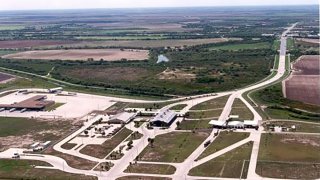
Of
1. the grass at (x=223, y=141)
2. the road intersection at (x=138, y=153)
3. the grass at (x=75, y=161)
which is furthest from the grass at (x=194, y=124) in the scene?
the grass at (x=75, y=161)

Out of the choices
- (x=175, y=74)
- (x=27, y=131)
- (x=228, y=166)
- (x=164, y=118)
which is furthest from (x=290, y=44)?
(x=228, y=166)

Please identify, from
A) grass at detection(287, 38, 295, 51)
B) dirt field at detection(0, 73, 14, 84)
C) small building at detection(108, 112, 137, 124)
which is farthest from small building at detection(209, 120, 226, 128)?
grass at detection(287, 38, 295, 51)

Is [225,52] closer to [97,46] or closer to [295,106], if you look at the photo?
[97,46]

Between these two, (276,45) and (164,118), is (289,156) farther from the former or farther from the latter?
(276,45)

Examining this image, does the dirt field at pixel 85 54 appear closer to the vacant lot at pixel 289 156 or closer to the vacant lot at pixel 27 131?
the vacant lot at pixel 27 131

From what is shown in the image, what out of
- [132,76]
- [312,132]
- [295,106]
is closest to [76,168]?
[312,132]
